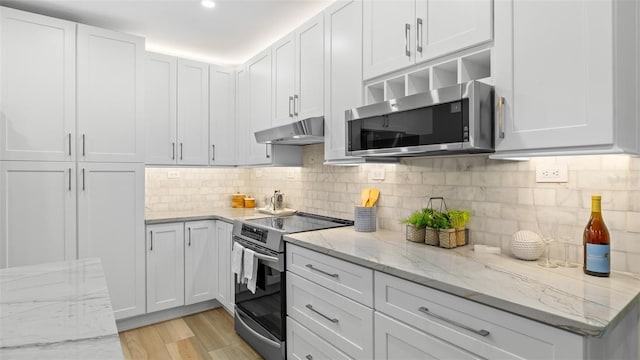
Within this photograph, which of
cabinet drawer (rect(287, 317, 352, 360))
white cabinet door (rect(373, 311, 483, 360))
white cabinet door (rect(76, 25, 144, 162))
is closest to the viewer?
white cabinet door (rect(373, 311, 483, 360))

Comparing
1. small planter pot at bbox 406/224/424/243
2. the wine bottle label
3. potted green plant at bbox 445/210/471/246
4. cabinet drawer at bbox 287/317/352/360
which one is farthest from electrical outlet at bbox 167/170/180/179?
the wine bottle label

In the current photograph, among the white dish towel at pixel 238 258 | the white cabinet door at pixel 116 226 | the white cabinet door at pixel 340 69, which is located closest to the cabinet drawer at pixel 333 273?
the white dish towel at pixel 238 258

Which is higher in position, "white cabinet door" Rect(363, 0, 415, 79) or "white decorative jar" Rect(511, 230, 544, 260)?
"white cabinet door" Rect(363, 0, 415, 79)

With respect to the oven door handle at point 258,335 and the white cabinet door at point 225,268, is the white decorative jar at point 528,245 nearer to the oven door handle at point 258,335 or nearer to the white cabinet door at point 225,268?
the oven door handle at point 258,335

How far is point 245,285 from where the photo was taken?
103 inches

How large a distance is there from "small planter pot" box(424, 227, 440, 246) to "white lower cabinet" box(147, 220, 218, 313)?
2122 millimetres

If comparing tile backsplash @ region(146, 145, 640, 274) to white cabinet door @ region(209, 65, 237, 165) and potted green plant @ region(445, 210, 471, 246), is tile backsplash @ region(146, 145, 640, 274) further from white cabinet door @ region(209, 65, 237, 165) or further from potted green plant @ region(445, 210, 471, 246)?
white cabinet door @ region(209, 65, 237, 165)

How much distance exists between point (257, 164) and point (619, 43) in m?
2.69

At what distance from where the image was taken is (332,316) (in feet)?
6.06

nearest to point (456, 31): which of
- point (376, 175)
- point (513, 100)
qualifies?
point (513, 100)

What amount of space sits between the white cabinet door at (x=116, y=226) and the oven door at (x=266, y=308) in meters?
0.97

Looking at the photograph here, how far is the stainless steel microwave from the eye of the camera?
4.65ft

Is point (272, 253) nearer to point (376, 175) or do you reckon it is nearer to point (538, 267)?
point (376, 175)

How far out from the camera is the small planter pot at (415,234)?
195 centimetres
